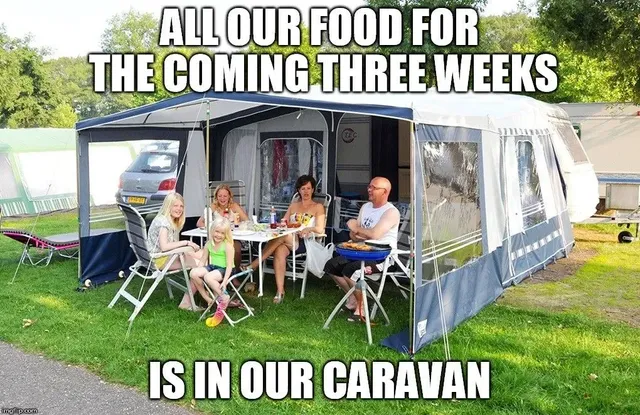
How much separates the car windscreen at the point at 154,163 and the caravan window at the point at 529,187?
11.8 feet

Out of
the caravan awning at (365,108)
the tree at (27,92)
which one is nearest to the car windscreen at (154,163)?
the caravan awning at (365,108)

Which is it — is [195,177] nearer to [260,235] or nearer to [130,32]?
[260,235]

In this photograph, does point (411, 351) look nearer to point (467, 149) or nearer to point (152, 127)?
point (467, 149)

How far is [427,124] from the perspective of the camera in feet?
12.7

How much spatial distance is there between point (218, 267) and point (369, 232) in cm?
114

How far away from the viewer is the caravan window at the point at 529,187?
595 cm

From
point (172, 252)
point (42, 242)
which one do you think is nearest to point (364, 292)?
point (172, 252)

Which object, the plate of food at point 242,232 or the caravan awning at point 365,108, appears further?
the plate of food at point 242,232

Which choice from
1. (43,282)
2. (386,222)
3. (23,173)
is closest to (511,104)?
(386,222)

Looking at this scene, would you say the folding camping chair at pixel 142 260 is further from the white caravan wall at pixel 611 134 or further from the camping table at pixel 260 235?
the white caravan wall at pixel 611 134

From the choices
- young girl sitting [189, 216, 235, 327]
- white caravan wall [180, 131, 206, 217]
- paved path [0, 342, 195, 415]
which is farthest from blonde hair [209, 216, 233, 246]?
white caravan wall [180, 131, 206, 217]

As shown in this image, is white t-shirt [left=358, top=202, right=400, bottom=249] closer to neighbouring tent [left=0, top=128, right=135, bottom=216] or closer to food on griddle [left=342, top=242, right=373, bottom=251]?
food on griddle [left=342, top=242, right=373, bottom=251]

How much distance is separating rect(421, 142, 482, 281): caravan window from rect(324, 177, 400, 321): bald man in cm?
38

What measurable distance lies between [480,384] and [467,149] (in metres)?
1.89
